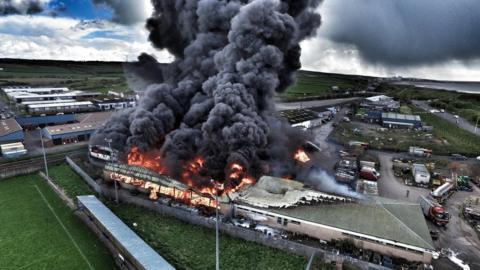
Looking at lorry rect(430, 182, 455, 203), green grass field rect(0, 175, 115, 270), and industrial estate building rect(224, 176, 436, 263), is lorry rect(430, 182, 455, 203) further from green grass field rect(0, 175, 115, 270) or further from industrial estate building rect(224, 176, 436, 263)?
green grass field rect(0, 175, 115, 270)

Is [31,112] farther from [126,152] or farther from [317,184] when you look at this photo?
[317,184]

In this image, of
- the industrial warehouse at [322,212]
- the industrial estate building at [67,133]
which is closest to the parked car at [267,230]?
the industrial warehouse at [322,212]

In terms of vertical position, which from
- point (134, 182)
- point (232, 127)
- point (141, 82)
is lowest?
point (134, 182)

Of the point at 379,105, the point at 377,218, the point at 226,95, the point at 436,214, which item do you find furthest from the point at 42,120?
the point at 379,105

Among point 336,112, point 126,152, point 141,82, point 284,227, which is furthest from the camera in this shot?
point 336,112

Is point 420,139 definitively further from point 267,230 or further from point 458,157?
point 267,230

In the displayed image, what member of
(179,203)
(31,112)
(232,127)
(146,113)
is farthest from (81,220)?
(31,112)
